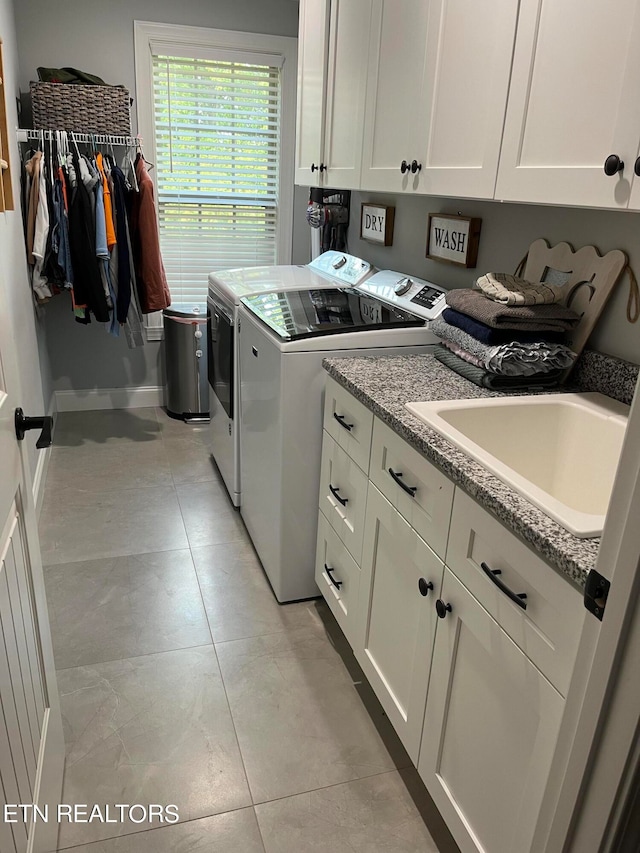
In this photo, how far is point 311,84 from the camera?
2.80 m

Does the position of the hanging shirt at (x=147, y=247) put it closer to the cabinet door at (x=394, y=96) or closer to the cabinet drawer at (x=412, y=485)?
the cabinet door at (x=394, y=96)

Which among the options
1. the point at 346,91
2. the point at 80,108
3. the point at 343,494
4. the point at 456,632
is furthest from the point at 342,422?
the point at 80,108

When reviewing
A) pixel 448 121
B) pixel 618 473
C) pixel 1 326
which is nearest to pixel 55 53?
pixel 448 121

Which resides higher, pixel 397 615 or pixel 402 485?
pixel 402 485

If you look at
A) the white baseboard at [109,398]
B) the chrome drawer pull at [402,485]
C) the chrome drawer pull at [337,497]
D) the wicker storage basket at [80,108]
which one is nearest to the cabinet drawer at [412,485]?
the chrome drawer pull at [402,485]

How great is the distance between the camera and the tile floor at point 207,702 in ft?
5.05

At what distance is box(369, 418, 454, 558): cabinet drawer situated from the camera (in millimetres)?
1321

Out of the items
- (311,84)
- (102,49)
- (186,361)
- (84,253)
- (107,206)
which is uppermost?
(102,49)

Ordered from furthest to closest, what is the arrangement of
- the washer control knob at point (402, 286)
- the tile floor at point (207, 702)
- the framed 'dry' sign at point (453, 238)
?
the washer control knob at point (402, 286)
the framed 'dry' sign at point (453, 238)
the tile floor at point (207, 702)

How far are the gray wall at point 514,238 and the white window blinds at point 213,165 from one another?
1159 millimetres

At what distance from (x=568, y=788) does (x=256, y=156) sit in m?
3.89

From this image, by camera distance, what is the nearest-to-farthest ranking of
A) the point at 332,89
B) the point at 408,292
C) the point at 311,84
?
the point at 408,292 → the point at 332,89 → the point at 311,84

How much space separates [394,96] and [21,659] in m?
1.93

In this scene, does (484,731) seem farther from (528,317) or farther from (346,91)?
(346,91)
